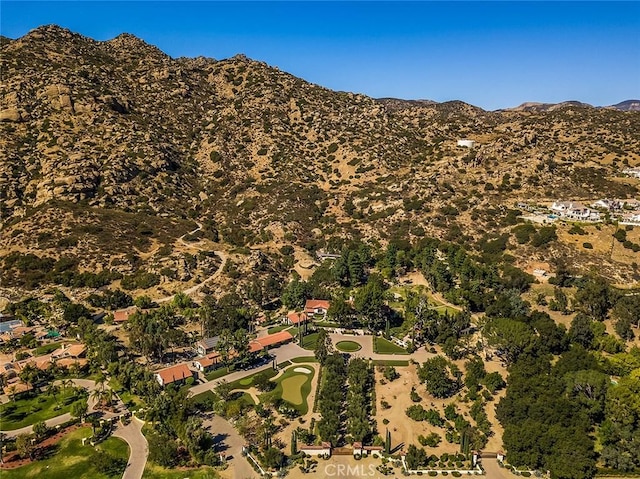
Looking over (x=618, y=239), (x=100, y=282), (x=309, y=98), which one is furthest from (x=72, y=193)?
(x=618, y=239)

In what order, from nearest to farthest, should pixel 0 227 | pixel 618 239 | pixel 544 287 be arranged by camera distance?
pixel 544 287, pixel 618 239, pixel 0 227

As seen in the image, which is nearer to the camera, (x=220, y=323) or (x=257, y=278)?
(x=220, y=323)

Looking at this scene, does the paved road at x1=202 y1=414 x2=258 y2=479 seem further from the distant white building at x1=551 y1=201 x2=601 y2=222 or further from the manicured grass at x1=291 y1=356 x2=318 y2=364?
the distant white building at x1=551 y1=201 x2=601 y2=222

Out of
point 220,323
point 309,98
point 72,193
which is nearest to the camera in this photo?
point 220,323

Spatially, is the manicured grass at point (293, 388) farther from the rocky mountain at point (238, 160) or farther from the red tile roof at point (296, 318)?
the rocky mountain at point (238, 160)

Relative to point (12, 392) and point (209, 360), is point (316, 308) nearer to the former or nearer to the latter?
point (209, 360)

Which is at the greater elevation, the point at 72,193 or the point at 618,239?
the point at 72,193

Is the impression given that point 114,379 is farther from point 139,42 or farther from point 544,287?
point 139,42
